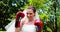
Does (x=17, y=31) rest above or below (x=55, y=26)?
above

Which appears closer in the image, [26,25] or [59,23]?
[26,25]

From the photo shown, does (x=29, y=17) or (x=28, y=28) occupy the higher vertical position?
(x=29, y=17)

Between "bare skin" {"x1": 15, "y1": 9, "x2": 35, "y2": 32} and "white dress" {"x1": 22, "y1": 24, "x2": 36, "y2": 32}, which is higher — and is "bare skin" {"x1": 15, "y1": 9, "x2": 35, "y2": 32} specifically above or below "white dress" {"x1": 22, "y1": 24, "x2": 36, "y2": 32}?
above

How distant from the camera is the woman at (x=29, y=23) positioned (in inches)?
142

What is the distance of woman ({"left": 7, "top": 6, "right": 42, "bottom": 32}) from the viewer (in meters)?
3.60

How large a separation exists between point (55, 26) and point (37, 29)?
12.9m

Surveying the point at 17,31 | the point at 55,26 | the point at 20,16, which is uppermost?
the point at 20,16

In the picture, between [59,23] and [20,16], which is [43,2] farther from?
[20,16]

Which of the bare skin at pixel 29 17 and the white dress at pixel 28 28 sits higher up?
the bare skin at pixel 29 17

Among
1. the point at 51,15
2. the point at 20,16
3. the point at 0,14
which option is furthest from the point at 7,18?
the point at 20,16

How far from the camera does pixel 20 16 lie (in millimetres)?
3719

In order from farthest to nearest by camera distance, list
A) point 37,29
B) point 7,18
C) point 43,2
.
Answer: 1. point 7,18
2. point 43,2
3. point 37,29

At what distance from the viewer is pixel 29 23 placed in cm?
369

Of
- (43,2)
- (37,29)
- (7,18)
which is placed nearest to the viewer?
(37,29)
